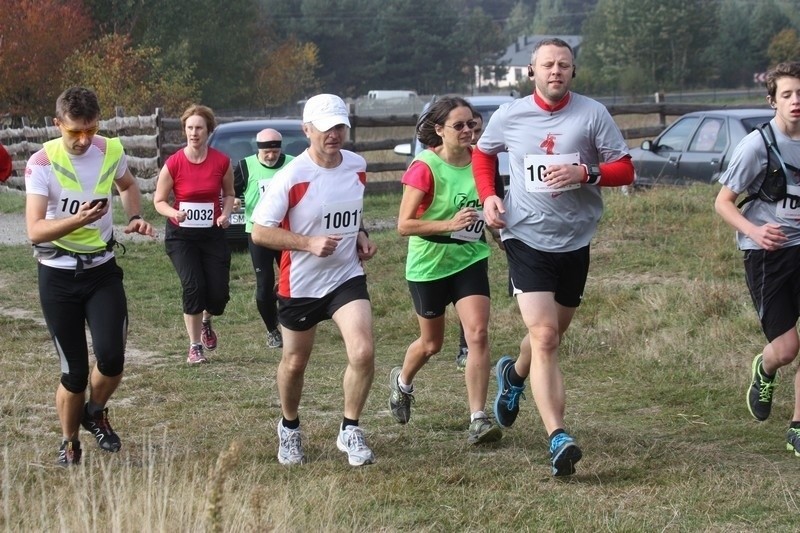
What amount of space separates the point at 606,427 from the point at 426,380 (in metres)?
2.27

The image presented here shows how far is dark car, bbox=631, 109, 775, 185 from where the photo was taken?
17797mm

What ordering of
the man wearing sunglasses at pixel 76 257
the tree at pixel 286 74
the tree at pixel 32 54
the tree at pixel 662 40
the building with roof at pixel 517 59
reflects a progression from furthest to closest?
the building with roof at pixel 517 59 → the tree at pixel 662 40 → the tree at pixel 286 74 → the tree at pixel 32 54 → the man wearing sunglasses at pixel 76 257

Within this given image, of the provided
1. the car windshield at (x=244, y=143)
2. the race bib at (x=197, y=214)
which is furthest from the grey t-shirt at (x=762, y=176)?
the car windshield at (x=244, y=143)

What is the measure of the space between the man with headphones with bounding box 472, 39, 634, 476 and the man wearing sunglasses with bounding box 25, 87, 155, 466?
2.01 metres

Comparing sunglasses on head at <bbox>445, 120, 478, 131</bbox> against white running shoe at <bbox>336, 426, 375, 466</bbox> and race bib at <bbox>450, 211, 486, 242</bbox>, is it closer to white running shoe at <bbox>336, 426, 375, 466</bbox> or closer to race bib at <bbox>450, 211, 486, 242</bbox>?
race bib at <bbox>450, 211, 486, 242</bbox>

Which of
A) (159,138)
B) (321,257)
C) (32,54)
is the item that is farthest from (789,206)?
(32,54)

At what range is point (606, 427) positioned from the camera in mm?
7773

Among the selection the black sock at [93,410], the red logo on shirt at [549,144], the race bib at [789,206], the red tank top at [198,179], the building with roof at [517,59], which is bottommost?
the building with roof at [517,59]

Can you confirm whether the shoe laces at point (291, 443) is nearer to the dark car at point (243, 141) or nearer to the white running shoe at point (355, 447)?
the white running shoe at point (355, 447)

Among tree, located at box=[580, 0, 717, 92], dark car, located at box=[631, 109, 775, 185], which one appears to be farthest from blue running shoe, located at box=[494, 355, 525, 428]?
tree, located at box=[580, 0, 717, 92]

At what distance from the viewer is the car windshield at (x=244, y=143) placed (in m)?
16.9

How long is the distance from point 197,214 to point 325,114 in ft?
13.6

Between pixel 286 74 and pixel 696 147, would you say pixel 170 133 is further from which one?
pixel 286 74

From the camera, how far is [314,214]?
6.68 m
